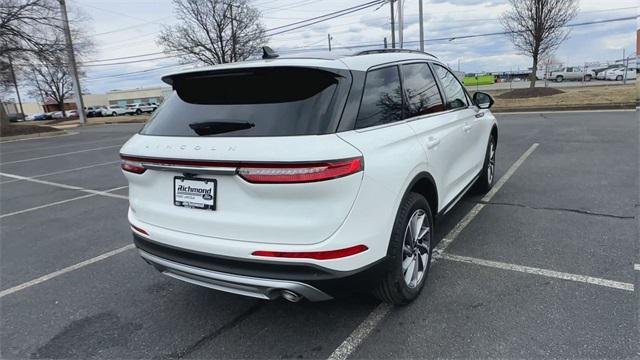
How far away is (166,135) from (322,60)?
1110 mm

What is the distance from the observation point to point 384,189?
2.46 m

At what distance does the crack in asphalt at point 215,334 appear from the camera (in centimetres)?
261

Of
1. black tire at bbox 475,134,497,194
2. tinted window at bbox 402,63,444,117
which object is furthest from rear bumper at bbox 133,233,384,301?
black tire at bbox 475,134,497,194

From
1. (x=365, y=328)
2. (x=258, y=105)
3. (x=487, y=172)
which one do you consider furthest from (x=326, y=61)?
(x=487, y=172)

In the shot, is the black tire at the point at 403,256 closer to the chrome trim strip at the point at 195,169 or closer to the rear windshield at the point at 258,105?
the rear windshield at the point at 258,105

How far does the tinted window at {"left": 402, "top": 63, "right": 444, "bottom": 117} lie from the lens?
126 inches

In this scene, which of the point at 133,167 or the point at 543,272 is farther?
the point at 543,272

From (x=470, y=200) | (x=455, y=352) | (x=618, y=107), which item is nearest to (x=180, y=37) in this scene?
(x=618, y=107)

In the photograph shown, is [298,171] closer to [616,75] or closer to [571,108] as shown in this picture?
[571,108]

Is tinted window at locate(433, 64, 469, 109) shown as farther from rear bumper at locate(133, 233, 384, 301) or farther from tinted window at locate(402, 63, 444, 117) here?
rear bumper at locate(133, 233, 384, 301)

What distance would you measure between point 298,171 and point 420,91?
1743 millimetres

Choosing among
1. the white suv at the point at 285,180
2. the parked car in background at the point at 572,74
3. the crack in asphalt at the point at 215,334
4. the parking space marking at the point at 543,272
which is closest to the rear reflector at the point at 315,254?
the white suv at the point at 285,180

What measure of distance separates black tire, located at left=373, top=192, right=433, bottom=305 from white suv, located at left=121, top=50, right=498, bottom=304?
1 cm

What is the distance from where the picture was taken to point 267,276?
2.28 meters
